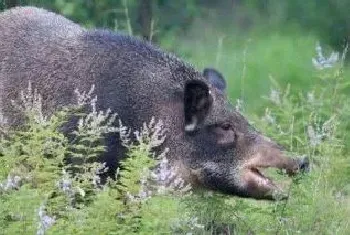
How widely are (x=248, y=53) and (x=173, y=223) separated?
8.97 metres

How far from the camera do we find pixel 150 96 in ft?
28.9

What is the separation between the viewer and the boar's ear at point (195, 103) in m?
8.68

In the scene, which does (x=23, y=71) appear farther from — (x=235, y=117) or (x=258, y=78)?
(x=258, y=78)

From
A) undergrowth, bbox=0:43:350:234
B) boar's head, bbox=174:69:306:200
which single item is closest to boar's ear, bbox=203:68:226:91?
boar's head, bbox=174:69:306:200

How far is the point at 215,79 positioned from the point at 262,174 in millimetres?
1217

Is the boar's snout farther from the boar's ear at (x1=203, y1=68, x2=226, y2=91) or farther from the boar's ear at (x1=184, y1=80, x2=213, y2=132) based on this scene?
the boar's ear at (x1=203, y1=68, x2=226, y2=91)

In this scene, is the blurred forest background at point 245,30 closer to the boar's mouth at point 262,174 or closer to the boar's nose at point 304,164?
the boar's mouth at point 262,174

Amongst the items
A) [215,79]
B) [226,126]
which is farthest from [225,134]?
[215,79]

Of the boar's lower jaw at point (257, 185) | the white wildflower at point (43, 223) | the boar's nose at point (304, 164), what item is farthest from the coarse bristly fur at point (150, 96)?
the white wildflower at point (43, 223)

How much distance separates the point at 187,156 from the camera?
8.86 metres

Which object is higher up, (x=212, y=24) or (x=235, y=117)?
(x=212, y=24)

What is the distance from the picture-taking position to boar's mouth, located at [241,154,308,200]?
808 centimetres

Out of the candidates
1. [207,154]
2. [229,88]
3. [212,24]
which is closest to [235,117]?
[207,154]

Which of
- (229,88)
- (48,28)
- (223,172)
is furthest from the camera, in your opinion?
(229,88)
